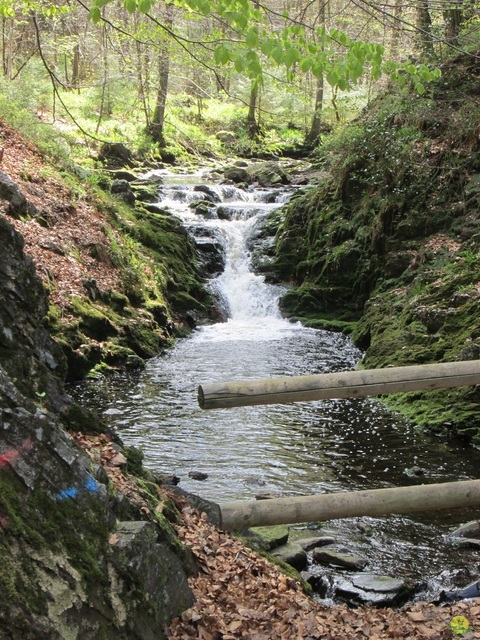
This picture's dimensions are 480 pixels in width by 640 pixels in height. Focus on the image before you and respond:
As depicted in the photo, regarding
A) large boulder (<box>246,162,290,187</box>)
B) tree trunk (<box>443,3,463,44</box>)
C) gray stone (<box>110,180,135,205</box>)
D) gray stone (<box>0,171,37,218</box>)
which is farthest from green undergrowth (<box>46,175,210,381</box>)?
tree trunk (<box>443,3,463,44</box>)

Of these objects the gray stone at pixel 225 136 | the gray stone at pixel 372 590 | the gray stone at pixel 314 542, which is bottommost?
the gray stone at pixel 314 542

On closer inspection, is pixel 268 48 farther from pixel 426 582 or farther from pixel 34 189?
pixel 34 189

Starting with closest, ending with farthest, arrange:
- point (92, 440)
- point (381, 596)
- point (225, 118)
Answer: point (92, 440)
point (381, 596)
point (225, 118)

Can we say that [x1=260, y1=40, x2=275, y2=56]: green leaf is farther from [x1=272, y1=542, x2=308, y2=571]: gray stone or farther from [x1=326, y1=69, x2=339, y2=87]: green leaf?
[x1=272, y1=542, x2=308, y2=571]: gray stone

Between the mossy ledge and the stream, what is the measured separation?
0.95 meters

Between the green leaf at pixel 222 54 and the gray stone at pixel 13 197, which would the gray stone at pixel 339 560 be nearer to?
the green leaf at pixel 222 54

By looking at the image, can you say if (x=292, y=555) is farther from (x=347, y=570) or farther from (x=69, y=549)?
(x=69, y=549)

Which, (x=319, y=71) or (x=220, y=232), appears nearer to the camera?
(x=319, y=71)

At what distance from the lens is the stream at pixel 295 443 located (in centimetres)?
553

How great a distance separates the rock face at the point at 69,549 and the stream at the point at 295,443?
2724 mm

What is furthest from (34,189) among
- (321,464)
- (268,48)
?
(268,48)

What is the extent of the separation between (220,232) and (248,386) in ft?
51.6

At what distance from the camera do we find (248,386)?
345 centimetres

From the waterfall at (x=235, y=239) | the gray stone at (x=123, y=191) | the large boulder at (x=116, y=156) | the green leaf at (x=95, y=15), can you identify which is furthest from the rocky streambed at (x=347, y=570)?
the large boulder at (x=116, y=156)
